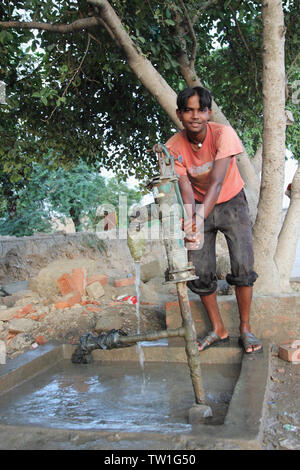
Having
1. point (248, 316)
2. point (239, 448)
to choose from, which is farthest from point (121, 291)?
point (239, 448)

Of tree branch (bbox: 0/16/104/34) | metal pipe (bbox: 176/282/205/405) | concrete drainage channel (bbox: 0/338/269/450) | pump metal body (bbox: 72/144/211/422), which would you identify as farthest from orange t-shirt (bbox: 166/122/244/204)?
tree branch (bbox: 0/16/104/34)

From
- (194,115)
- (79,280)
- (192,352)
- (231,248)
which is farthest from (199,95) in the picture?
(79,280)

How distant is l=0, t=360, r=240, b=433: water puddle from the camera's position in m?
1.84

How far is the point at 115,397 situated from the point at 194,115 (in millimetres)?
1603

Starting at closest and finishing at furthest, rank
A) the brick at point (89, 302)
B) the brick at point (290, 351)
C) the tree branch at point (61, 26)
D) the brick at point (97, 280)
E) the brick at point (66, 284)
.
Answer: the brick at point (290, 351), the tree branch at point (61, 26), the brick at point (89, 302), the brick at point (66, 284), the brick at point (97, 280)

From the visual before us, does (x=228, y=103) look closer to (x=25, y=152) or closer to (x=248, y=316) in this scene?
(x=25, y=152)

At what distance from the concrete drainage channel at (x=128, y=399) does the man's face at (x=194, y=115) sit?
4.45 ft

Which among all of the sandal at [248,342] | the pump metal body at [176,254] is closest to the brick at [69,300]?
the sandal at [248,342]

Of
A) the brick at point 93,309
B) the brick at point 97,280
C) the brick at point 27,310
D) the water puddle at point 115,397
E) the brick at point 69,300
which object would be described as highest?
the brick at point 97,280

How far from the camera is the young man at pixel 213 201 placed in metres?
2.35

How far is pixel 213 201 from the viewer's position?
2.35m

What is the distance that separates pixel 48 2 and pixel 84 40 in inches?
34.3

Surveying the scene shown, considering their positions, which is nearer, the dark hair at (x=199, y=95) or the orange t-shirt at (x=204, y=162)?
the dark hair at (x=199, y=95)

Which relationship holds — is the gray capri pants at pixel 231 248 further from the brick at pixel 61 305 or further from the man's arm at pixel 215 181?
the brick at pixel 61 305
